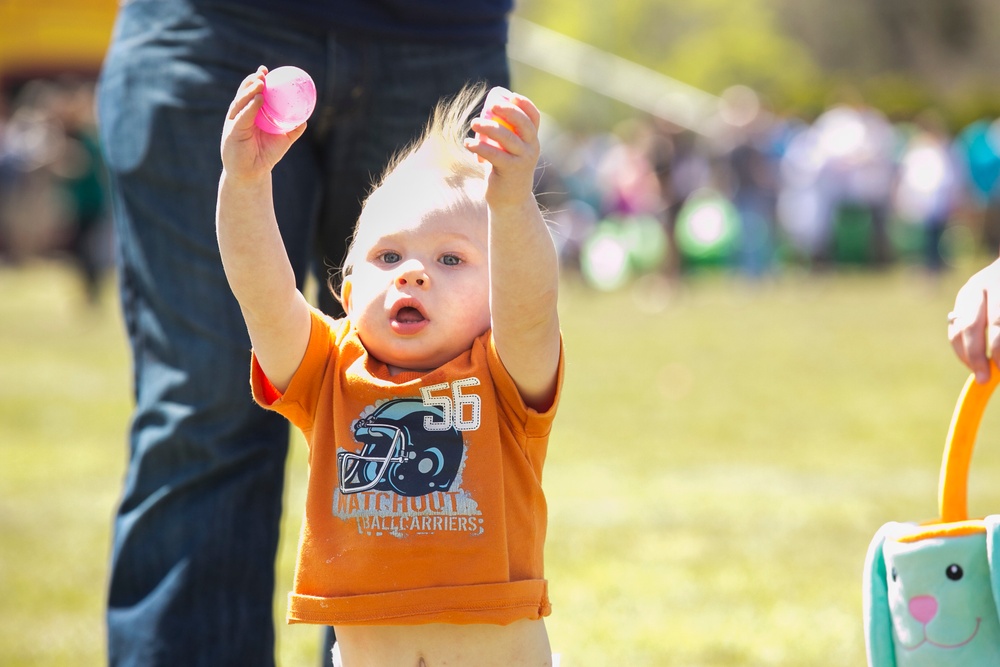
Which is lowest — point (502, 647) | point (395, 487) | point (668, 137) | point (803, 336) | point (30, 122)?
point (502, 647)

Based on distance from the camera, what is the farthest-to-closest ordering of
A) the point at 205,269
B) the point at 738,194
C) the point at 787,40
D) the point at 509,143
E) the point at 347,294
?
the point at 787,40, the point at 738,194, the point at 205,269, the point at 347,294, the point at 509,143

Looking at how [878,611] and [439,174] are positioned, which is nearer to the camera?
[878,611]

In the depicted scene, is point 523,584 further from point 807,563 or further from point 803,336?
point 803,336

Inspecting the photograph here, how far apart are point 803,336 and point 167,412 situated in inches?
342

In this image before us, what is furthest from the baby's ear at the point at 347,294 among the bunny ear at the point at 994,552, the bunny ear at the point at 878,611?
the bunny ear at the point at 994,552

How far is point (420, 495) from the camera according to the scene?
198cm

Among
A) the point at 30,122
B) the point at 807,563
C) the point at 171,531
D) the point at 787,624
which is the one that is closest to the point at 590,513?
the point at 807,563

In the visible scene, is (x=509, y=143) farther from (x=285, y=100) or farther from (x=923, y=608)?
(x=923, y=608)

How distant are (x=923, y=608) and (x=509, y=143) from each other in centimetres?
83

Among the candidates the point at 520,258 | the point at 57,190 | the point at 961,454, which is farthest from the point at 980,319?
the point at 57,190

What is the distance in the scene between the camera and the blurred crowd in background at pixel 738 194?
16.0 meters

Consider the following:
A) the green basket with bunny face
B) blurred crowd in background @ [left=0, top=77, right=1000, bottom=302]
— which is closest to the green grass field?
the green basket with bunny face

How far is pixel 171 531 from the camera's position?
2.45 m

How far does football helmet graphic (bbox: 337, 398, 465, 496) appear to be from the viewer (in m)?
1.99
